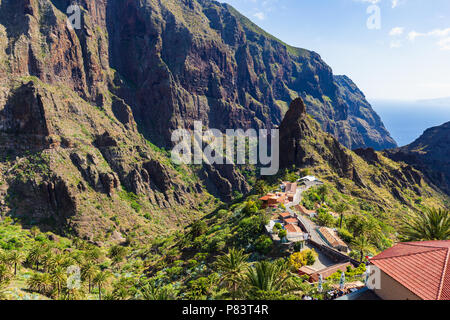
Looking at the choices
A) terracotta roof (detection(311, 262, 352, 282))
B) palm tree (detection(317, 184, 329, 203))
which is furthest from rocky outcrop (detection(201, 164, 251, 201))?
terracotta roof (detection(311, 262, 352, 282))

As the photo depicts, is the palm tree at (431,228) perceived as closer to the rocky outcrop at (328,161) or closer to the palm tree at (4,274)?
the rocky outcrop at (328,161)

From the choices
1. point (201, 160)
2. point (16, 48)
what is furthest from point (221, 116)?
point (16, 48)

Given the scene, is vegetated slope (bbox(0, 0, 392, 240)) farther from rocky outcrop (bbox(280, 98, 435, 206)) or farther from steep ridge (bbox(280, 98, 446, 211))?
steep ridge (bbox(280, 98, 446, 211))

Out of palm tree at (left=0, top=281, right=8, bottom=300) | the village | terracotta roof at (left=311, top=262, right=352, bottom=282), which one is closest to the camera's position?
terracotta roof at (left=311, top=262, right=352, bottom=282)

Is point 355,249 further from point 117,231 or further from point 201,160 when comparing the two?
point 201,160

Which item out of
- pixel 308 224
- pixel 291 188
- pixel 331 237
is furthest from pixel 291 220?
pixel 291 188
